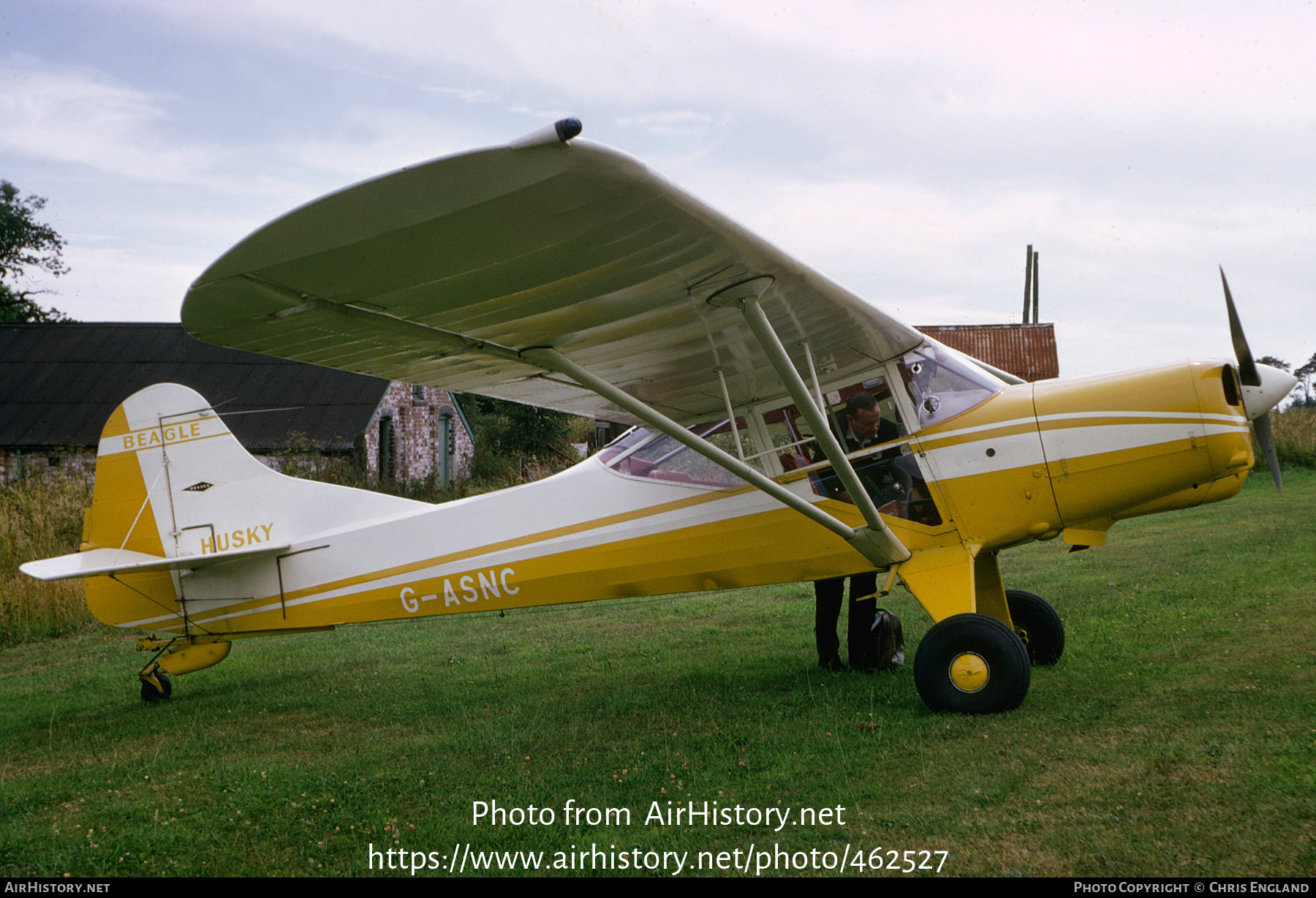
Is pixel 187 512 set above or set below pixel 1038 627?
above

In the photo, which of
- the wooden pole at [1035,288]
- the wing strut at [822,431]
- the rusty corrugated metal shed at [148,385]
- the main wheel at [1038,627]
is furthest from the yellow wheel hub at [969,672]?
the wooden pole at [1035,288]

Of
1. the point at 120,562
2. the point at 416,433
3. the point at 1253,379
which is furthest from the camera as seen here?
the point at 416,433

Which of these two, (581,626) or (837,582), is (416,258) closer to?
(837,582)

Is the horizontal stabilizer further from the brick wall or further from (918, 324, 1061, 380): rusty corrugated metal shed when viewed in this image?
(918, 324, 1061, 380): rusty corrugated metal shed

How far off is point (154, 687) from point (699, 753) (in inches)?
178

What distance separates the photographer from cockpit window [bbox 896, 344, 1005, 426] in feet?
16.7

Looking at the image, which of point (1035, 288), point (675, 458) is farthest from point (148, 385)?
point (1035, 288)

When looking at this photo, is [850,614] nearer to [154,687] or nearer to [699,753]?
[699,753]

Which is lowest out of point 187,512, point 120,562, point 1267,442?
point 1267,442

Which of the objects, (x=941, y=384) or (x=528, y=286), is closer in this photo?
(x=528, y=286)

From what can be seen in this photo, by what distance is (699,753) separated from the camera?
4.38 m

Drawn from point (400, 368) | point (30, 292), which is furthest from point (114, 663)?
point (30, 292)

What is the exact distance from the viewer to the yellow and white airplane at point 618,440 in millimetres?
3283

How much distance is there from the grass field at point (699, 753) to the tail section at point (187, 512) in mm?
835
